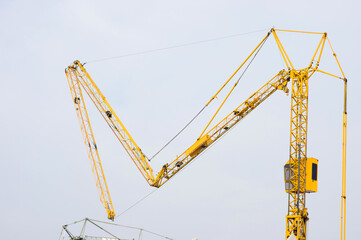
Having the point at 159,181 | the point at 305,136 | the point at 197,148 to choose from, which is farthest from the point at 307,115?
the point at 159,181

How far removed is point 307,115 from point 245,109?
10.7 metres

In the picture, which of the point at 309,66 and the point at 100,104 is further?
the point at 100,104

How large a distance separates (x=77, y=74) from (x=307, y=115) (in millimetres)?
48111

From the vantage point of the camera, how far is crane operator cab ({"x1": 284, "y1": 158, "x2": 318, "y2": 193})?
81688mm

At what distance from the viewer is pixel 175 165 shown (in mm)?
92375

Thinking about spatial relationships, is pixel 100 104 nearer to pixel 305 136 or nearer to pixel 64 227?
pixel 305 136

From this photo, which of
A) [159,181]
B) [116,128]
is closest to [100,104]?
[116,128]

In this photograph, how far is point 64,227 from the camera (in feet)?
178

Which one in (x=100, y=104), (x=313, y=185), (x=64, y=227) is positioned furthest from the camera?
(x=100, y=104)

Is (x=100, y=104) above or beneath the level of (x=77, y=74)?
beneath

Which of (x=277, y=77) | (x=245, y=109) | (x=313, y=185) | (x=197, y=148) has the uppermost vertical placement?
(x=277, y=77)

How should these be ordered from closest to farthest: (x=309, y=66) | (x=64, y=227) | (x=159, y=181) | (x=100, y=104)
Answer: (x=64, y=227) < (x=309, y=66) < (x=159, y=181) < (x=100, y=104)

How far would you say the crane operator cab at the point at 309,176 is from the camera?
3216 inches

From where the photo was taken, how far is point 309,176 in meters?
82.2
